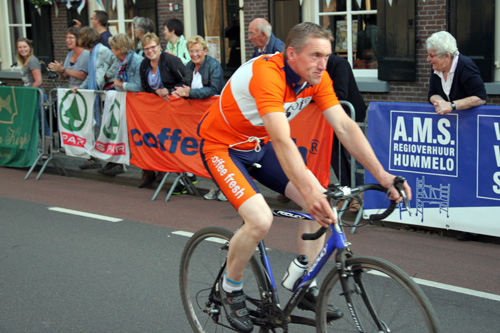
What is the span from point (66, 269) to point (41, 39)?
1325cm

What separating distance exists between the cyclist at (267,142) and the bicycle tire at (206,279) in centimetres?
8

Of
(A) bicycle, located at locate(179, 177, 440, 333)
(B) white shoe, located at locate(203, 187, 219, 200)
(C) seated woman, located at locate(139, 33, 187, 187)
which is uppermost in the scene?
(C) seated woman, located at locate(139, 33, 187, 187)

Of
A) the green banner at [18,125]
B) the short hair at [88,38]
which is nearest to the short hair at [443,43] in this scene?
the short hair at [88,38]

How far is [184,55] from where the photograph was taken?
10766mm

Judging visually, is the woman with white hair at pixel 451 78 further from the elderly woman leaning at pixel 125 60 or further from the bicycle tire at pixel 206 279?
the elderly woman leaning at pixel 125 60

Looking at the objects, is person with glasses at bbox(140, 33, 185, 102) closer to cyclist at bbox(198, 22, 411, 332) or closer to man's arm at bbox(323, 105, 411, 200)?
cyclist at bbox(198, 22, 411, 332)

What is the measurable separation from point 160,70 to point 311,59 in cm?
603

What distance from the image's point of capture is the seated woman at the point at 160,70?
945 cm

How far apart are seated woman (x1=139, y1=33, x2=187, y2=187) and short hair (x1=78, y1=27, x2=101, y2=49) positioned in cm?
208

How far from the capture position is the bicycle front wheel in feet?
10.5

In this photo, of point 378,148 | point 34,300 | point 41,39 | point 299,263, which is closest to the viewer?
point 299,263

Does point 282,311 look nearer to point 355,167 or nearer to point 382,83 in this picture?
point 355,167

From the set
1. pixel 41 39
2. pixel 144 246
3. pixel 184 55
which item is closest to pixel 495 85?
pixel 184 55

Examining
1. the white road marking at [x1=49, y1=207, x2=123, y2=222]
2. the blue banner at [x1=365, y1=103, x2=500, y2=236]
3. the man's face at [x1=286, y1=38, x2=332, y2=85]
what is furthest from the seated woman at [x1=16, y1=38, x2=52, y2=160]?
the man's face at [x1=286, y1=38, x2=332, y2=85]
